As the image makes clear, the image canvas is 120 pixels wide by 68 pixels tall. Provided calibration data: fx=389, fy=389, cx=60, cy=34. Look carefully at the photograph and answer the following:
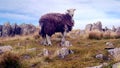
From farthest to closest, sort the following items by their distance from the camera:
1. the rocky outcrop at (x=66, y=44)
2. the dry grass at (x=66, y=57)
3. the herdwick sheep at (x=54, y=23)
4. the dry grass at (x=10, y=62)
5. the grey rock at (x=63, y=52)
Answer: the herdwick sheep at (x=54, y=23), the rocky outcrop at (x=66, y=44), the grey rock at (x=63, y=52), the dry grass at (x=66, y=57), the dry grass at (x=10, y=62)

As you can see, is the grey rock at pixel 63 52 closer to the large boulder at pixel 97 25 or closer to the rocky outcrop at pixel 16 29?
the large boulder at pixel 97 25

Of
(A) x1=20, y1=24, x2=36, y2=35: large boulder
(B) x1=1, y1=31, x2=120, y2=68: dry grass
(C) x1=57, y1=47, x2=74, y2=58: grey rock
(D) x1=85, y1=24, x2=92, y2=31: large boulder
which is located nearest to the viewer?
(B) x1=1, y1=31, x2=120, y2=68: dry grass

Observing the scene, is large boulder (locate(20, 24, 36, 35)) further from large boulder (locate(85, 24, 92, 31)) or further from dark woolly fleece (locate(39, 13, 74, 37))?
dark woolly fleece (locate(39, 13, 74, 37))

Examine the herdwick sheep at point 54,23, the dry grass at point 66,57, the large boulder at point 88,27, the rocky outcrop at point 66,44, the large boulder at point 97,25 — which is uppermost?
the herdwick sheep at point 54,23

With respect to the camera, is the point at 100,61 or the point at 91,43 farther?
the point at 91,43

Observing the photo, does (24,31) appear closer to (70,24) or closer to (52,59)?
(70,24)

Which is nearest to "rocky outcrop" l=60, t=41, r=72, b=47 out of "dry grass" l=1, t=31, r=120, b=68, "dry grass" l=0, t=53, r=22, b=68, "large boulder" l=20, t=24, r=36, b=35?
"dry grass" l=1, t=31, r=120, b=68

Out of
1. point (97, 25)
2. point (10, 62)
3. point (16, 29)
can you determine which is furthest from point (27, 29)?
point (10, 62)

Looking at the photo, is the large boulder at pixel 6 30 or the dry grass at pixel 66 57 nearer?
the dry grass at pixel 66 57

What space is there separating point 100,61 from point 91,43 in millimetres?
8349

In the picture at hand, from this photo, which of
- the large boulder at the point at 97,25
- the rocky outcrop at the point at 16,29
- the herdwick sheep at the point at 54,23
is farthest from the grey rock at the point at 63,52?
the rocky outcrop at the point at 16,29

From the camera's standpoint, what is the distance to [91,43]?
35500mm

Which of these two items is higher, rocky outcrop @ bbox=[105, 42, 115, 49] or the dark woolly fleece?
the dark woolly fleece

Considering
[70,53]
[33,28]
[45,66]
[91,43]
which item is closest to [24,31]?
[33,28]
